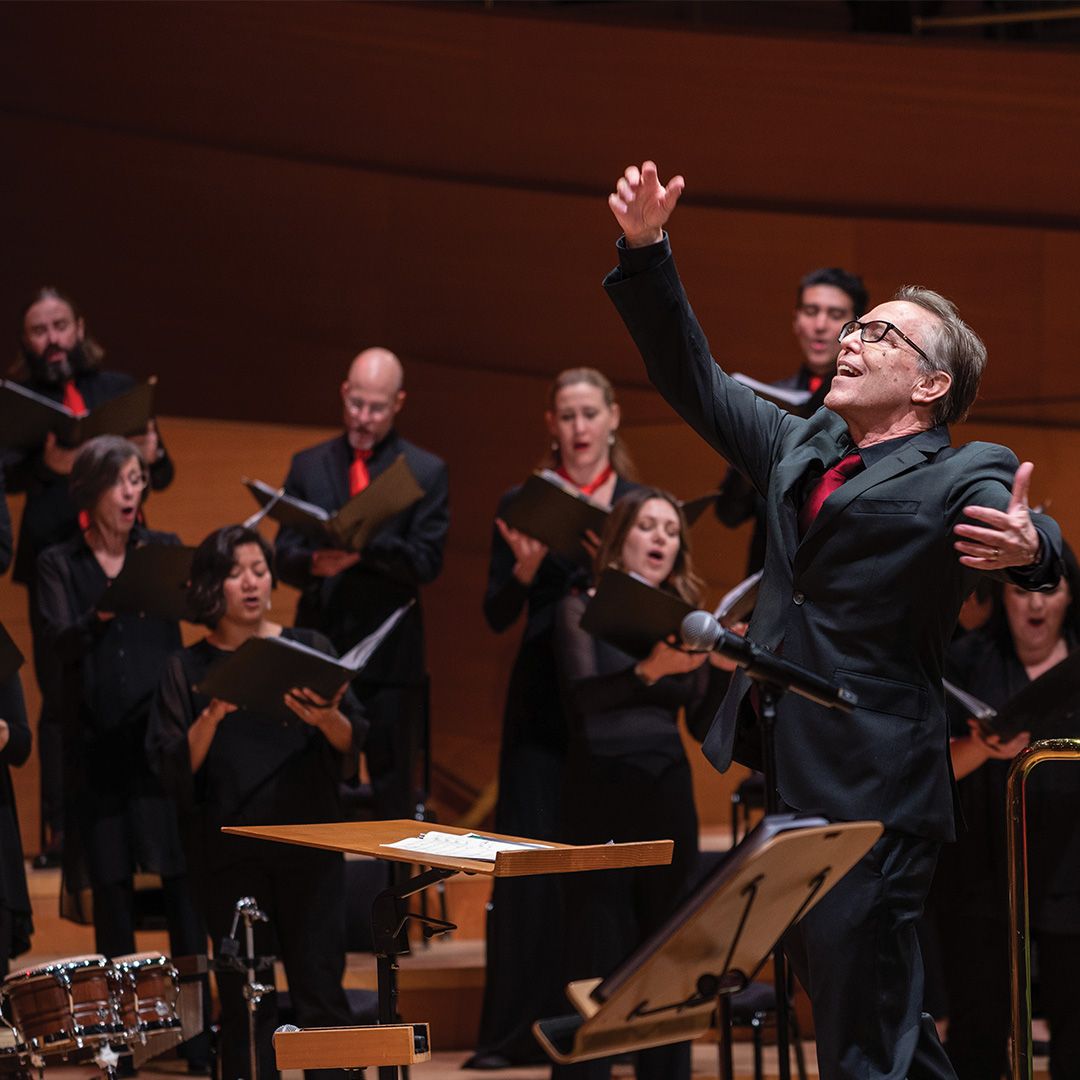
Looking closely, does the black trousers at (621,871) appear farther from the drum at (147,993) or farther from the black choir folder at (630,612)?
the drum at (147,993)

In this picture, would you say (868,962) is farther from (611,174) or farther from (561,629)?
(611,174)

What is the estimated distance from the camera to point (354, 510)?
4590 mm

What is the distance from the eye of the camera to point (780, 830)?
1.94 m

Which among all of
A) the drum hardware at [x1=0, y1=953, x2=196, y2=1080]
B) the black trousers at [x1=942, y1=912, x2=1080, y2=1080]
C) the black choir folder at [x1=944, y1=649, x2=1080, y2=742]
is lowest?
the black trousers at [x1=942, y1=912, x2=1080, y2=1080]

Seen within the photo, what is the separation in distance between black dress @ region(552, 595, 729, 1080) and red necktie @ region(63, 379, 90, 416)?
74.9 inches

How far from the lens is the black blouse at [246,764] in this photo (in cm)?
400

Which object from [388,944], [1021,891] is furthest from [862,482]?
[388,944]

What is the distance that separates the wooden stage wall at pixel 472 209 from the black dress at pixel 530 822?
1.51 m

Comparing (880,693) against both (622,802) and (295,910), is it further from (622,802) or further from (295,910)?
(295,910)

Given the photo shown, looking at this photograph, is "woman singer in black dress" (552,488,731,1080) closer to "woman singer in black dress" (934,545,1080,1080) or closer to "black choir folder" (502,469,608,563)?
"black choir folder" (502,469,608,563)

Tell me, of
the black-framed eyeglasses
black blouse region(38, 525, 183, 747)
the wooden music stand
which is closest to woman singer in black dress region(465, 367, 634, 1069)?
black blouse region(38, 525, 183, 747)

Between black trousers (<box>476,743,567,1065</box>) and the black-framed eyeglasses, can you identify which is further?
black trousers (<box>476,743,567,1065</box>)

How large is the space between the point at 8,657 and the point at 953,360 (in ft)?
7.08

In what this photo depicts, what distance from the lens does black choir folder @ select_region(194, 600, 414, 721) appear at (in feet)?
12.3
